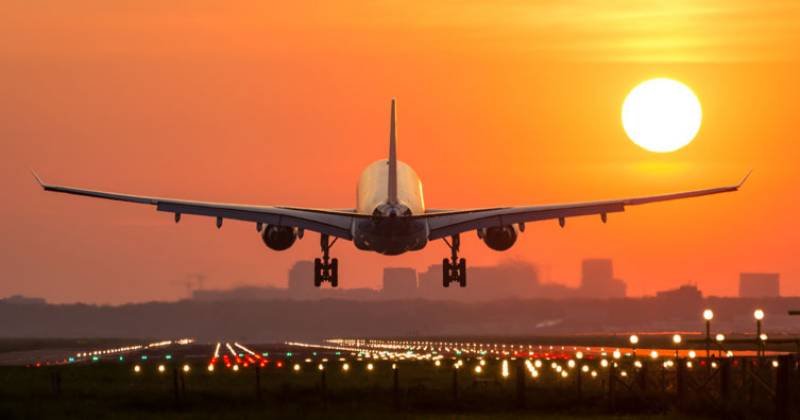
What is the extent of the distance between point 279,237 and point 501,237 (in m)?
13.5

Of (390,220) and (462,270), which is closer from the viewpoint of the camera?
(390,220)

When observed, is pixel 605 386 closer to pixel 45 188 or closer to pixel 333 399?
pixel 333 399

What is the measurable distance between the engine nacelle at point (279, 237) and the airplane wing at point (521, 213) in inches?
358

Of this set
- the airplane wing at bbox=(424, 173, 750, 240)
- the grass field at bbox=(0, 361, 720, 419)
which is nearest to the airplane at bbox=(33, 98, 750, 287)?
the airplane wing at bbox=(424, 173, 750, 240)

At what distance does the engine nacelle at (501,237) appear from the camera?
8544 centimetres

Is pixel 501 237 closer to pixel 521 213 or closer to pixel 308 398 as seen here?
pixel 521 213

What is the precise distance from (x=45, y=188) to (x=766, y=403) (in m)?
46.2

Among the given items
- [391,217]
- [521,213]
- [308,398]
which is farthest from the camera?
[521,213]

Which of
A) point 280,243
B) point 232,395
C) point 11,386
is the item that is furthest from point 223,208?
point 232,395

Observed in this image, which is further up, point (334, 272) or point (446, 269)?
point (446, 269)

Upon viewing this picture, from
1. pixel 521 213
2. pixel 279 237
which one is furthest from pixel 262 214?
pixel 521 213

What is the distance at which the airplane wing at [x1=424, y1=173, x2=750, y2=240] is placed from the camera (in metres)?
78.4

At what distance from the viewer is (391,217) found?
73.3 m

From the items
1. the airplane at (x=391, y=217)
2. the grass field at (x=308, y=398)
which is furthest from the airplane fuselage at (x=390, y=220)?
the grass field at (x=308, y=398)
